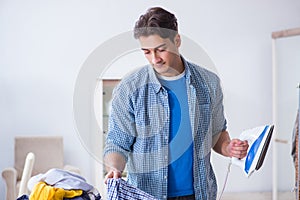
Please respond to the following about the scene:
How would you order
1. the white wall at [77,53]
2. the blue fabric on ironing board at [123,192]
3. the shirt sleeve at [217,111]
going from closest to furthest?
the blue fabric on ironing board at [123,192], the shirt sleeve at [217,111], the white wall at [77,53]

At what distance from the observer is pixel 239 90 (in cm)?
472

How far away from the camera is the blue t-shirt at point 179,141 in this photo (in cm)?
158

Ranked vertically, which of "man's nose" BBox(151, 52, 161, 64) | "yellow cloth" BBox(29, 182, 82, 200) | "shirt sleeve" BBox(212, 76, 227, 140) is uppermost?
"man's nose" BBox(151, 52, 161, 64)

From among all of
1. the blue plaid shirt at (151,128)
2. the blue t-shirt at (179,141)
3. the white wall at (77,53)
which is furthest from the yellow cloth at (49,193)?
the white wall at (77,53)

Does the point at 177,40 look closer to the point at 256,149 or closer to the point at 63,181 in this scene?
the point at 256,149

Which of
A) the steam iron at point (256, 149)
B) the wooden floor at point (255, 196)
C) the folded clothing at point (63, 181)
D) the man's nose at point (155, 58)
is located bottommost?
the wooden floor at point (255, 196)

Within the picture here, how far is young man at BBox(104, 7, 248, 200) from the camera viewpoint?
1.56m

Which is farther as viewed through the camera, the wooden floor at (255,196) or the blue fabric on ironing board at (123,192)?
the wooden floor at (255,196)

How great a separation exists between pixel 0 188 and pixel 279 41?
2.67 metres

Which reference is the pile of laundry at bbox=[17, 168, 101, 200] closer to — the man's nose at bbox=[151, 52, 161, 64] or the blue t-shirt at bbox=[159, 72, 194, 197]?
the blue t-shirt at bbox=[159, 72, 194, 197]

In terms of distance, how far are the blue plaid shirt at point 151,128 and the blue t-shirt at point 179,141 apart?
0.02 meters

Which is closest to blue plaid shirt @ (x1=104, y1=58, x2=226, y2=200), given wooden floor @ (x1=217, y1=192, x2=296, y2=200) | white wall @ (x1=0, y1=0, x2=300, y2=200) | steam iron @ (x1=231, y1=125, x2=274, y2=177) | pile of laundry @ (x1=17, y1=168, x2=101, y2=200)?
steam iron @ (x1=231, y1=125, x2=274, y2=177)

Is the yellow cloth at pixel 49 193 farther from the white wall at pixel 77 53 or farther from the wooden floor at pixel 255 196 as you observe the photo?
the wooden floor at pixel 255 196

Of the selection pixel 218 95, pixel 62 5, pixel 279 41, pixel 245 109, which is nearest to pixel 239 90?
pixel 245 109
